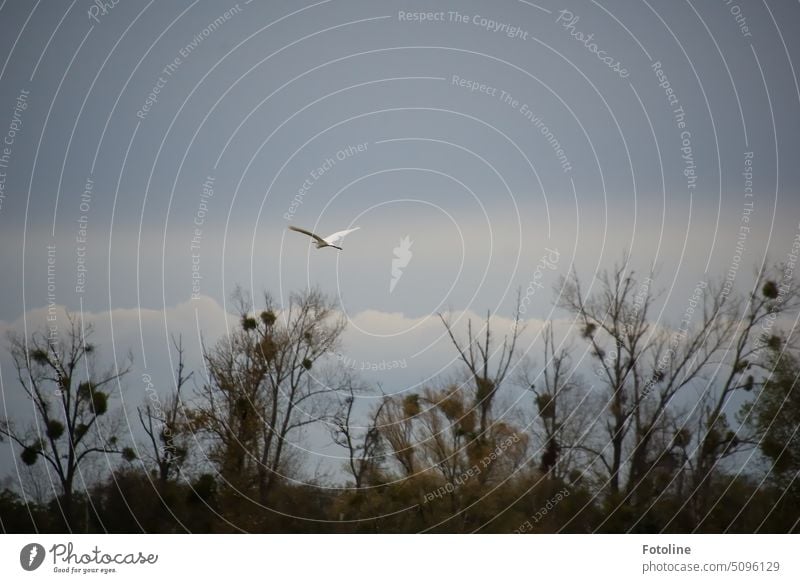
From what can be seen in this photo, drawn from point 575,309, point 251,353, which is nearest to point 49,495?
point 251,353

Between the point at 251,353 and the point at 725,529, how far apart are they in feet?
41.1

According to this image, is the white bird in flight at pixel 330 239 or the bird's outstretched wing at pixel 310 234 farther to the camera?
the white bird in flight at pixel 330 239

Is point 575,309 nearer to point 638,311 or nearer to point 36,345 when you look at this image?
point 638,311
